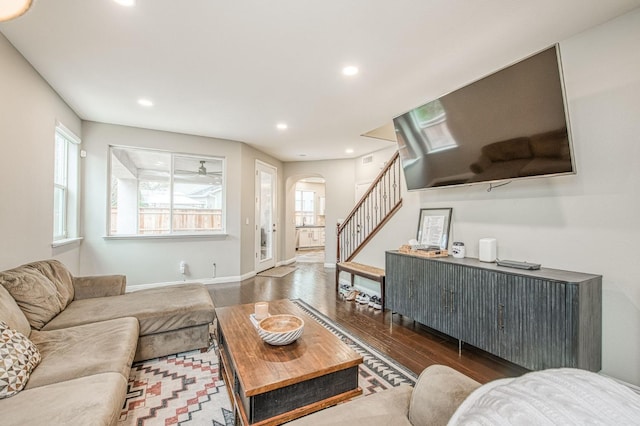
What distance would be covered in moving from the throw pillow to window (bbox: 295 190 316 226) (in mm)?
9634

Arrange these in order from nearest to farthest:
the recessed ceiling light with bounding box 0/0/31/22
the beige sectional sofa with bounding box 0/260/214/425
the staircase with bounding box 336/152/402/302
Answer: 1. the recessed ceiling light with bounding box 0/0/31/22
2. the beige sectional sofa with bounding box 0/260/214/425
3. the staircase with bounding box 336/152/402/302

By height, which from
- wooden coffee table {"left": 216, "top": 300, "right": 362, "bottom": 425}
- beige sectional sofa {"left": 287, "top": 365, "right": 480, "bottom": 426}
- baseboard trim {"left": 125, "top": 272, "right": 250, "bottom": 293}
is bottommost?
baseboard trim {"left": 125, "top": 272, "right": 250, "bottom": 293}

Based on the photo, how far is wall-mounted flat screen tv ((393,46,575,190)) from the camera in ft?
6.75

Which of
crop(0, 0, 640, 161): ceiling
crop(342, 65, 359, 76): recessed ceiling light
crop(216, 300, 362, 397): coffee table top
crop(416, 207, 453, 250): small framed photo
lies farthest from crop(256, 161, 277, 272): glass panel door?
crop(216, 300, 362, 397): coffee table top

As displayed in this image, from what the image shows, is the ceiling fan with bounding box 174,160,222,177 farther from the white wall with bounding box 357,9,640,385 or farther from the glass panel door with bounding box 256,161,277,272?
the white wall with bounding box 357,9,640,385

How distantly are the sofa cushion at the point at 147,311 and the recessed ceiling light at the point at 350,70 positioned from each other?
8.50 feet

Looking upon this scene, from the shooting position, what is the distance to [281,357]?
1595mm

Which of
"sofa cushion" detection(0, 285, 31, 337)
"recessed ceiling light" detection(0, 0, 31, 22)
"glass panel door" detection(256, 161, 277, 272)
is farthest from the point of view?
"glass panel door" detection(256, 161, 277, 272)

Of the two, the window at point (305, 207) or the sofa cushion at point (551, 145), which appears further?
the window at point (305, 207)

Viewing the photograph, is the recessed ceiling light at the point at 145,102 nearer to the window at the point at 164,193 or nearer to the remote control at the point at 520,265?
the window at the point at 164,193

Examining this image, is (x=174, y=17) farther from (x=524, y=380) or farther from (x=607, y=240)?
(x=607, y=240)

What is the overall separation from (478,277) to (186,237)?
4505 millimetres

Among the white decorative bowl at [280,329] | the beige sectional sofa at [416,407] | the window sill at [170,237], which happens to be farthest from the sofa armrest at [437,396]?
the window sill at [170,237]

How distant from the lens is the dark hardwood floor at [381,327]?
7.90 ft
